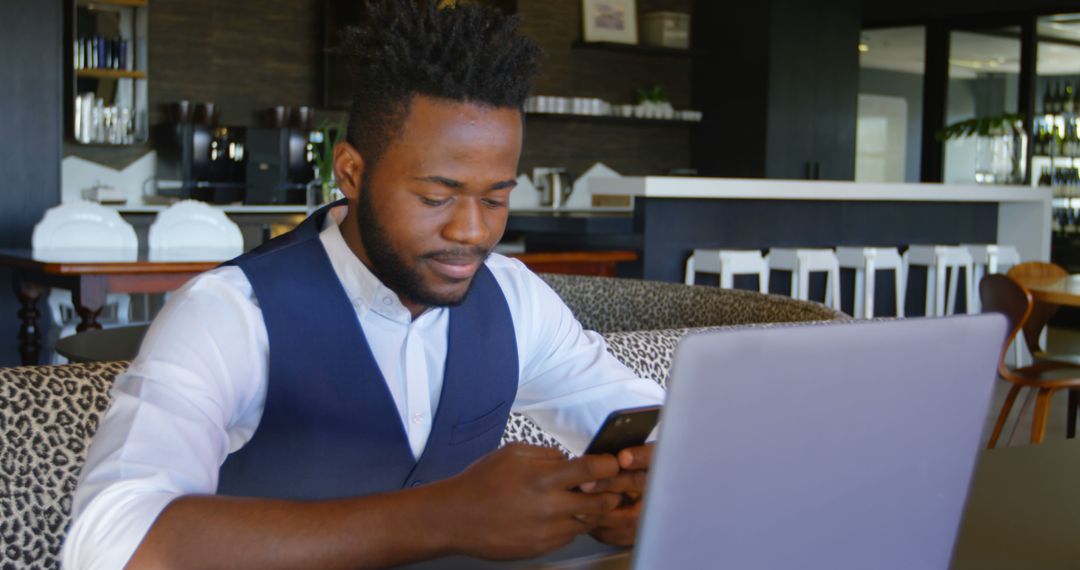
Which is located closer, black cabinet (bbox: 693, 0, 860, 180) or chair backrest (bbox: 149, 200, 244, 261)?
chair backrest (bbox: 149, 200, 244, 261)

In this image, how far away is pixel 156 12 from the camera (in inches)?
279

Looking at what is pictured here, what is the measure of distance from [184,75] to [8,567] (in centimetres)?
627

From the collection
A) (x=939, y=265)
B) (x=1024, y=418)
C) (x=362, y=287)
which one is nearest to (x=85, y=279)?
(x=362, y=287)

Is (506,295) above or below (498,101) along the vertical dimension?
below

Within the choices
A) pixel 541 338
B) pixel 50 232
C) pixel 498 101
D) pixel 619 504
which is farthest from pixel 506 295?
pixel 50 232

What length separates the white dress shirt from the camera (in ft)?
2.93

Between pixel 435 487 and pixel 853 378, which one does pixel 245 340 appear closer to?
pixel 435 487

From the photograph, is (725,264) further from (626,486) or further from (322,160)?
(626,486)

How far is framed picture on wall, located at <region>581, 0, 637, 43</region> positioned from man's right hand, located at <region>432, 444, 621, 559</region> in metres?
7.90

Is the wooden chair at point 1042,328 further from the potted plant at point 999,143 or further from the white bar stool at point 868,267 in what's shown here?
the potted plant at point 999,143

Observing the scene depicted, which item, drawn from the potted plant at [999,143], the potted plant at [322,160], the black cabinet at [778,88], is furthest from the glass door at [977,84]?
the potted plant at [322,160]

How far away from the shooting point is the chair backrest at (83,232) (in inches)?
190

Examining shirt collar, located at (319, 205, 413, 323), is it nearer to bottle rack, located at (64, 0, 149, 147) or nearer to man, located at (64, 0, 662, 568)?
man, located at (64, 0, 662, 568)

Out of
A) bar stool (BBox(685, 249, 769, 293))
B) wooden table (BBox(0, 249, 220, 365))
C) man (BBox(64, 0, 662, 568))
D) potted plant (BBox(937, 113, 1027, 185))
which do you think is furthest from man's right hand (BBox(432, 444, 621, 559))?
potted plant (BBox(937, 113, 1027, 185))
